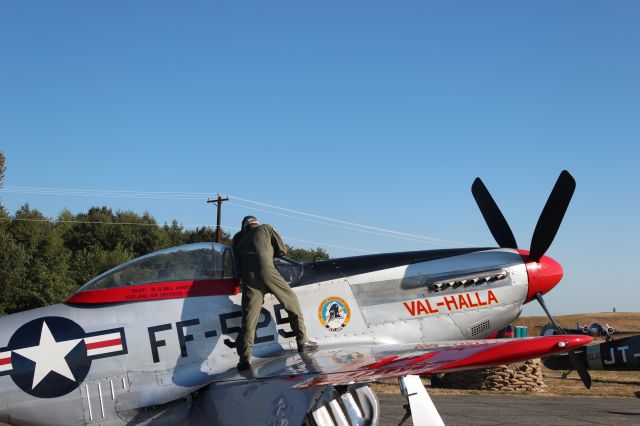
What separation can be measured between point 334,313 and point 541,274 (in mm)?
2850

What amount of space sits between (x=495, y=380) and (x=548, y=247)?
933 centimetres

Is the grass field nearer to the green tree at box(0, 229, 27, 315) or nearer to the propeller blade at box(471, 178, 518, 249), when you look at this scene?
the propeller blade at box(471, 178, 518, 249)

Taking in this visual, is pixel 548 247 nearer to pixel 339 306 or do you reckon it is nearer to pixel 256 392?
pixel 339 306

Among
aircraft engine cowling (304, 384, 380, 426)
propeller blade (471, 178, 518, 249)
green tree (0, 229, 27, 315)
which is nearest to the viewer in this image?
aircraft engine cowling (304, 384, 380, 426)

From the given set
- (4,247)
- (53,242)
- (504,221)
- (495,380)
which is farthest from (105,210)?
(504,221)

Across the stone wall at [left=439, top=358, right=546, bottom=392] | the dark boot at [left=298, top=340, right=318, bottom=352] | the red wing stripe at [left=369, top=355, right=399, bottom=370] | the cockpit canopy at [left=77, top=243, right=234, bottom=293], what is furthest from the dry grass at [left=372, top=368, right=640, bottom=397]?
the red wing stripe at [left=369, top=355, right=399, bottom=370]

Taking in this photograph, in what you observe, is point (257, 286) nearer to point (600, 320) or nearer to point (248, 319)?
point (248, 319)

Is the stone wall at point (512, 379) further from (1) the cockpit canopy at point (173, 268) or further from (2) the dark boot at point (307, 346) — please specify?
(1) the cockpit canopy at point (173, 268)

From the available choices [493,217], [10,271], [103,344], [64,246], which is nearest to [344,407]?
[103,344]

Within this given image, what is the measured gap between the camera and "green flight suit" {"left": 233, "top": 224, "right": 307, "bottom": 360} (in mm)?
6918

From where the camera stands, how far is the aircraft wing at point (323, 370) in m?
5.45

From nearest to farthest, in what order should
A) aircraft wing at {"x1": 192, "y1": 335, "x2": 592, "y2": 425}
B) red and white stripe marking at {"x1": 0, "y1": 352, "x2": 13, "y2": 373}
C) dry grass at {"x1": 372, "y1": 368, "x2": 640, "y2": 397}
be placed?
aircraft wing at {"x1": 192, "y1": 335, "x2": 592, "y2": 425} → red and white stripe marking at {"x1": 0, "y1": 352, "x2": 13, "y2": 373} → dry grass at {"x1": 372, "y1": 368, "x2": 640, "y2": 397}

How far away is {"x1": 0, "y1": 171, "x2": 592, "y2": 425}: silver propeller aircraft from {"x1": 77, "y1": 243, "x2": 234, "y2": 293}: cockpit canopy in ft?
0.04

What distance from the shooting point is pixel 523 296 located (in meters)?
8.48
